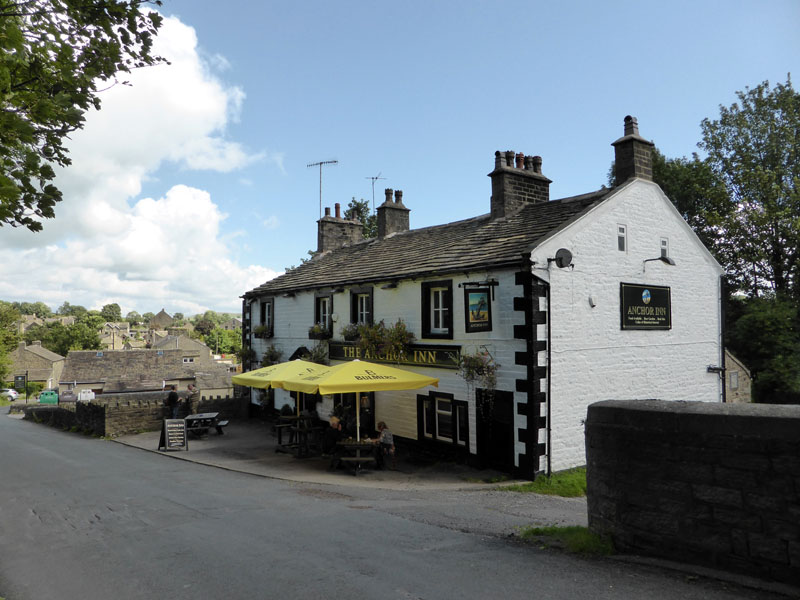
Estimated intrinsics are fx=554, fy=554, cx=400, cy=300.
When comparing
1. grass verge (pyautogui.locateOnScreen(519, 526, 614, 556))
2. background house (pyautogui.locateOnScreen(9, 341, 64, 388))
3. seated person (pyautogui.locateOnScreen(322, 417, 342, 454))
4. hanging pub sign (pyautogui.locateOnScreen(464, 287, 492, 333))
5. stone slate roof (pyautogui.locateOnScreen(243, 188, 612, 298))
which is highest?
stone slate roof (pyautogui.locateOnScreen(243, 188, 612, 298))

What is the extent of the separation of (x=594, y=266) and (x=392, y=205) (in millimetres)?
11067

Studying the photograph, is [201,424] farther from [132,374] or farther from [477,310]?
[132,374]

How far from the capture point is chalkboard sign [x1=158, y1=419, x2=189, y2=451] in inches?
683

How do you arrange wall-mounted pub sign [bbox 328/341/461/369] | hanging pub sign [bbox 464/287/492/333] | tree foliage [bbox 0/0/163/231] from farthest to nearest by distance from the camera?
wall-mounted pub sign [bbox 328/341/461/369]
hanging pub sign [bbox 464/287/492/333]
tree foliage [bbox 0/0/163/231]

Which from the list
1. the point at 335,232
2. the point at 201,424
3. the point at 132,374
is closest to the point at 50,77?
the point at 201,424

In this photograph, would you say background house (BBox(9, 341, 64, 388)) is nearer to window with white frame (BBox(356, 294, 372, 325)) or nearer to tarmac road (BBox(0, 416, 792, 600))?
window with white frame (BBox(356, 294, 372, 325))

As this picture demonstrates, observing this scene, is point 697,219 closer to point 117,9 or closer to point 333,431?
point 333,431

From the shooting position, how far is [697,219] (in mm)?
32094

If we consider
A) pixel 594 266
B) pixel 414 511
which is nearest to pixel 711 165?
pixel 594 266

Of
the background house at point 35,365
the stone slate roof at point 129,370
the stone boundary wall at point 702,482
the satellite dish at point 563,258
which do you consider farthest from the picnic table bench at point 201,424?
the background house at point 35,365

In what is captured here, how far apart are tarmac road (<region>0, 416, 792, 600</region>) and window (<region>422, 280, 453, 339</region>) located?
4252mm

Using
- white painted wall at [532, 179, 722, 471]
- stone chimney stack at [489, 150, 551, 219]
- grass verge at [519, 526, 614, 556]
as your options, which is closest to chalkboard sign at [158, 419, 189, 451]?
white painted wall at [532, 179, 722, 471]

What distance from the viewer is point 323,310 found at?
2097 cm

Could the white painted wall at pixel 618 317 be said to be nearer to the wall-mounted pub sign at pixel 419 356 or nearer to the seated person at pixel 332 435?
the wall-mounted pub sign at pixel 419 356
